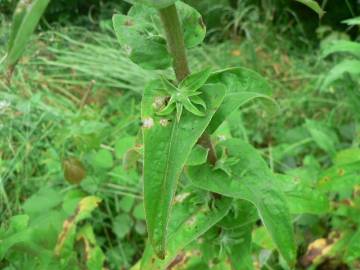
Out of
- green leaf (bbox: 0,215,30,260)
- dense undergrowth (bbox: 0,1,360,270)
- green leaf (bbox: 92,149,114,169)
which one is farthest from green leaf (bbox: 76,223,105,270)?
green leaf (bbox: 92,149,114,169)

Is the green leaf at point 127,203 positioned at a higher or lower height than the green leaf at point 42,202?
lower

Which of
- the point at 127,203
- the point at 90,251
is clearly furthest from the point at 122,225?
the point at 90,251

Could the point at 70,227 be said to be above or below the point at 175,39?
below

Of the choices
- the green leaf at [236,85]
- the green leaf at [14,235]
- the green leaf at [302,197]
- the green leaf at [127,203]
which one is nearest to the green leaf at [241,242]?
the green leaf at [302,197]

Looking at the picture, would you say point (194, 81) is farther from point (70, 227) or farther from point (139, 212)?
point (139, 212)

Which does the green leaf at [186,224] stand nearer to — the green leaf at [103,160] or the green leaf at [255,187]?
Answer: the green leaf at [255,187]

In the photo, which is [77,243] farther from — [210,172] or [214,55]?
[214,55]
